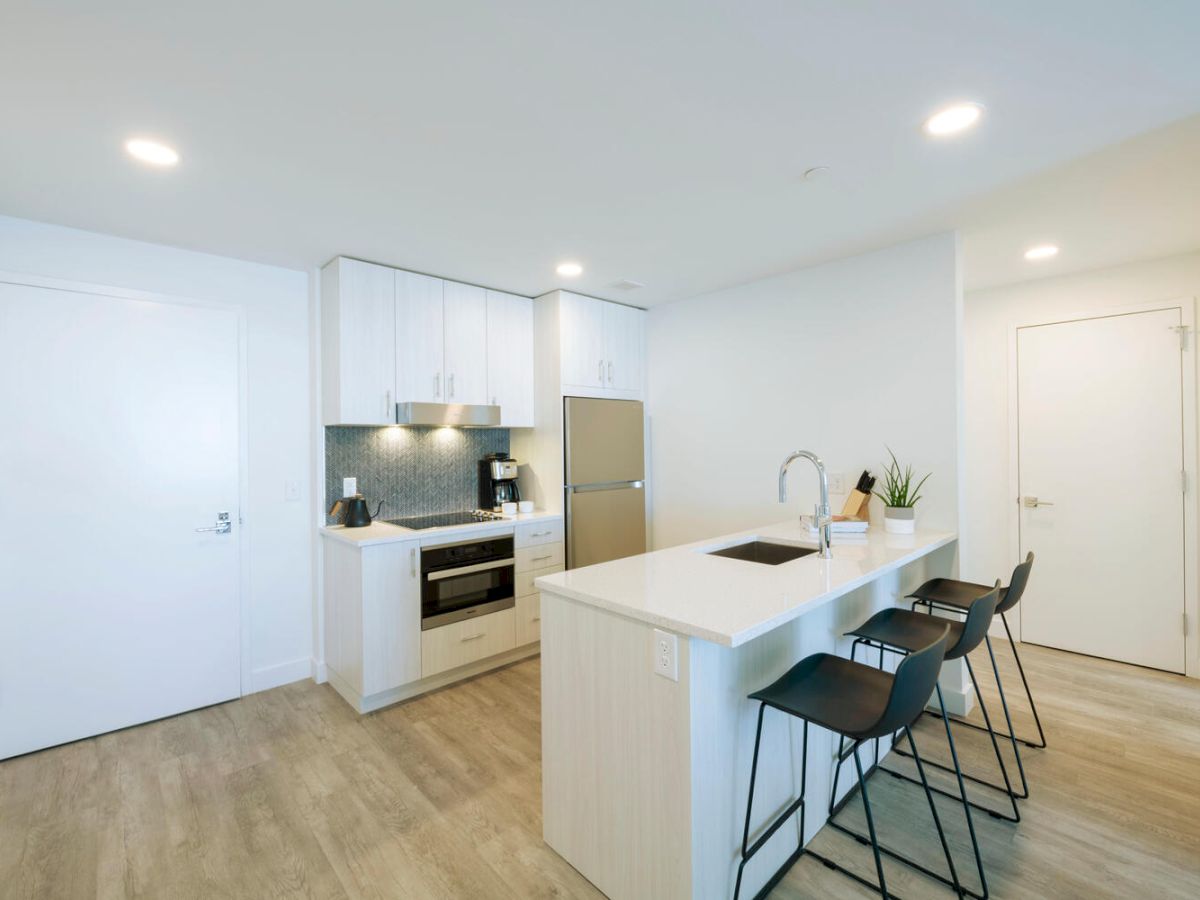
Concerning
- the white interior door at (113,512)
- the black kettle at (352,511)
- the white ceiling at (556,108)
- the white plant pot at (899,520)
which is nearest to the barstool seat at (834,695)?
the white plant pot at (899,520)

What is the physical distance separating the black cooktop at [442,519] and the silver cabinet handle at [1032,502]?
3529 millimetres

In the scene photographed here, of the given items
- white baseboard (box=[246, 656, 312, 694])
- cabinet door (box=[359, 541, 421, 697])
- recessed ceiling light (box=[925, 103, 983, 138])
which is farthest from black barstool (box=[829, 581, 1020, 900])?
white baseboard (box=[246, 656, 312, 694])

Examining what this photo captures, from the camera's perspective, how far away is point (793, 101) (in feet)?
5.55

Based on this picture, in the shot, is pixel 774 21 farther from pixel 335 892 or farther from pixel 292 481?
pixel 292 481

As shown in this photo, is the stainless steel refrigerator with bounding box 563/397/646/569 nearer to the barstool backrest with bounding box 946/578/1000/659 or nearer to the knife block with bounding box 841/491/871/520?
the knife block with bounding box 841/491/871/520

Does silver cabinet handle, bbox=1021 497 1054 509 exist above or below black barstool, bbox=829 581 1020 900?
above

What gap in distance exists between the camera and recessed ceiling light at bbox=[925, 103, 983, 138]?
173cm

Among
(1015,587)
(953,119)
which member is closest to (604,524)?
(1015,587)

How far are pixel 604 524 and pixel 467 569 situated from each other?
106cm

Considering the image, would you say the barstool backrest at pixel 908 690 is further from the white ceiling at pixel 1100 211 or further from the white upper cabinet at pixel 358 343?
the white upper cabinet at pixel 358 343

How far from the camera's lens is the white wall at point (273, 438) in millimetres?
3000

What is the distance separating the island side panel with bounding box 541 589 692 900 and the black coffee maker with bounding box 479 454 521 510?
1.96 meters

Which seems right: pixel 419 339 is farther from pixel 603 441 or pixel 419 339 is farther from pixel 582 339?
pixel 603 441

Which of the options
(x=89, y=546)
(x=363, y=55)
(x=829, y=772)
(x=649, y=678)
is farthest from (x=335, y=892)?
(x=363, y=55)
